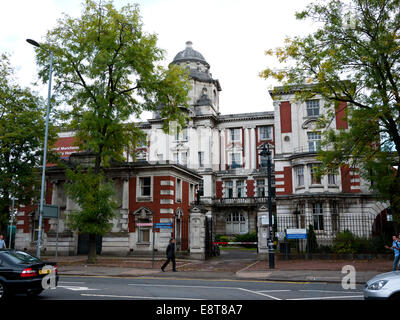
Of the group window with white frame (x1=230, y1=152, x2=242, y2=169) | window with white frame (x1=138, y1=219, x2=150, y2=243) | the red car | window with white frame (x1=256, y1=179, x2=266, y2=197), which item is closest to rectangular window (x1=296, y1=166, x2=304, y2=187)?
window with white frame (x1=256, y1=179, x2=266, y2=197)

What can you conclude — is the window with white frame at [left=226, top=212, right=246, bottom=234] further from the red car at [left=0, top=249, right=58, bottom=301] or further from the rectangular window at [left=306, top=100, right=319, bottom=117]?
the red car at [left=0, top=249, right=58, bottom=301]

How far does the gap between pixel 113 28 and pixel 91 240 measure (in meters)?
14.0

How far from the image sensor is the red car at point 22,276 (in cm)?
997

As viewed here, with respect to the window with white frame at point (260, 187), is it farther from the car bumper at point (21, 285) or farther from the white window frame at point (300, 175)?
the car bumper at point (21, 285)

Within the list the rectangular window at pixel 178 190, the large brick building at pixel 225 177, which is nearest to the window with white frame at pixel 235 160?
the large brick building at pixel 225 177

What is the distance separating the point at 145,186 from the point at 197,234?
6.40 m

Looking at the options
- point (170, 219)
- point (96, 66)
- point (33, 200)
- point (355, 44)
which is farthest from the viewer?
point (33, 200)

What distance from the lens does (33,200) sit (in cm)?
3112

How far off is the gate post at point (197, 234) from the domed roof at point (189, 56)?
38578mm

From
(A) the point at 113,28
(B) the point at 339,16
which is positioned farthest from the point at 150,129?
(B) the point at 339,16

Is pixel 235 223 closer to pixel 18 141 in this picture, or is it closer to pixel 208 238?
pixel 208 238
